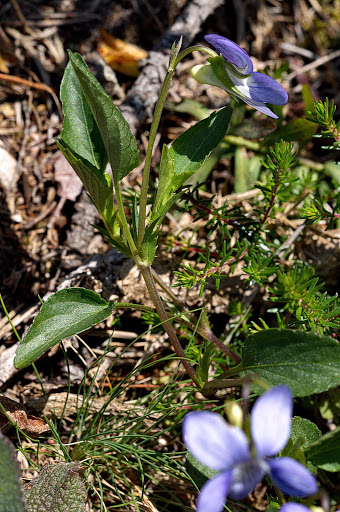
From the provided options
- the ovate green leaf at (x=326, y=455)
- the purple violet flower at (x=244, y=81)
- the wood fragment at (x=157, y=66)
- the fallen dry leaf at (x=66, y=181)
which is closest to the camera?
the ovate green leaf at (x=326, y=455)

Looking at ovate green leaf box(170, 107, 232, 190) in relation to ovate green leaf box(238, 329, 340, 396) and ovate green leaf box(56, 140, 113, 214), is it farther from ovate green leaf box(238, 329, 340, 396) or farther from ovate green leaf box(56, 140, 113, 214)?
ovate green leaf box(238, 329, 340, 396)

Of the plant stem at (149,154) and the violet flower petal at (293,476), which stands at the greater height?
the plant stem at (149,154)

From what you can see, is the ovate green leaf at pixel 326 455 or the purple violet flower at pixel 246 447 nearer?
the purple violet flower at pixel 246 447

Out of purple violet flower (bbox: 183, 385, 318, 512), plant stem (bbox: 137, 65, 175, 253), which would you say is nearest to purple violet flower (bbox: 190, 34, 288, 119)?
plant stem (bbox: 137, 65, 175, 253)

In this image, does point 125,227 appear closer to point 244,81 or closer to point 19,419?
point 244,81

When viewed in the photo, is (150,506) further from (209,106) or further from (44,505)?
(209,106)

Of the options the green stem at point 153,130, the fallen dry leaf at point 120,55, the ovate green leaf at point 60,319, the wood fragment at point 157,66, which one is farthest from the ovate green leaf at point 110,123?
the fallen dry leaf at point 120,55

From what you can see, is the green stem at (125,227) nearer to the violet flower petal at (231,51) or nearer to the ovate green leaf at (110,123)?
the ovate green leaf at (110,123)

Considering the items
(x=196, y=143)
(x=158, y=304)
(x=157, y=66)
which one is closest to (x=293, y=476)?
(x=158, y=304)
